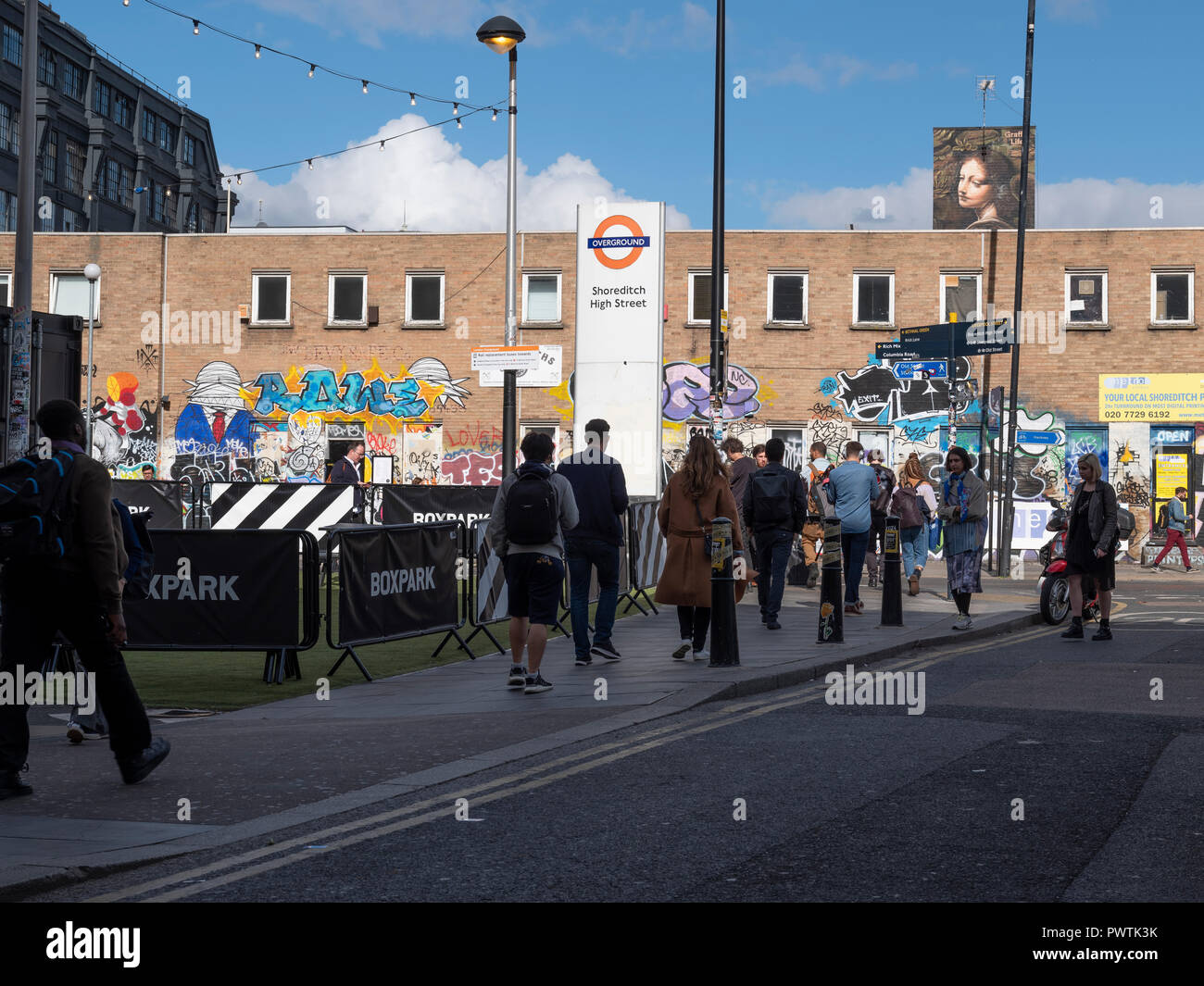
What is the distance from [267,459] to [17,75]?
4084cm

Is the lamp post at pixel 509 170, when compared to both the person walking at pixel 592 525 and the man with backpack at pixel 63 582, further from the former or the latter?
the man with backpack at pixel 63 582

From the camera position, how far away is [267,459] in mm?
34062

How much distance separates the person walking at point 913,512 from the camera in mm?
20375

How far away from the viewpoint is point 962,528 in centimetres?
1569

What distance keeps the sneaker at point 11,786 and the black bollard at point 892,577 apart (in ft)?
31.4

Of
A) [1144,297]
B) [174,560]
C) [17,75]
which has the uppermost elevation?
[17,75]

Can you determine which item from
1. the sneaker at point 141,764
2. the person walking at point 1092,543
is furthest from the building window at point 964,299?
the sneaker at point 141,764

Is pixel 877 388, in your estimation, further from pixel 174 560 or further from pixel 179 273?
pixel 174 560

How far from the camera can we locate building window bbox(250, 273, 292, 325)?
113ft

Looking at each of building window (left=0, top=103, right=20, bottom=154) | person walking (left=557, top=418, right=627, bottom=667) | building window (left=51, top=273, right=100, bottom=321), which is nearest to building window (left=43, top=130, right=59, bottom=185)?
building window (left=0, top=103, right=20, bottom=154)

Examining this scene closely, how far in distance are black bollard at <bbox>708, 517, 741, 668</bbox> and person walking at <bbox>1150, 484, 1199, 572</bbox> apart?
1976cm

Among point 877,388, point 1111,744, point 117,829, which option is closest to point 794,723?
point 1111,744

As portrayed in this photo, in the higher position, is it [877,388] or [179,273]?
[179,273]

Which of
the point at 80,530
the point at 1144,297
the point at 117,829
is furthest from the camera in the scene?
the point at 1144,297
